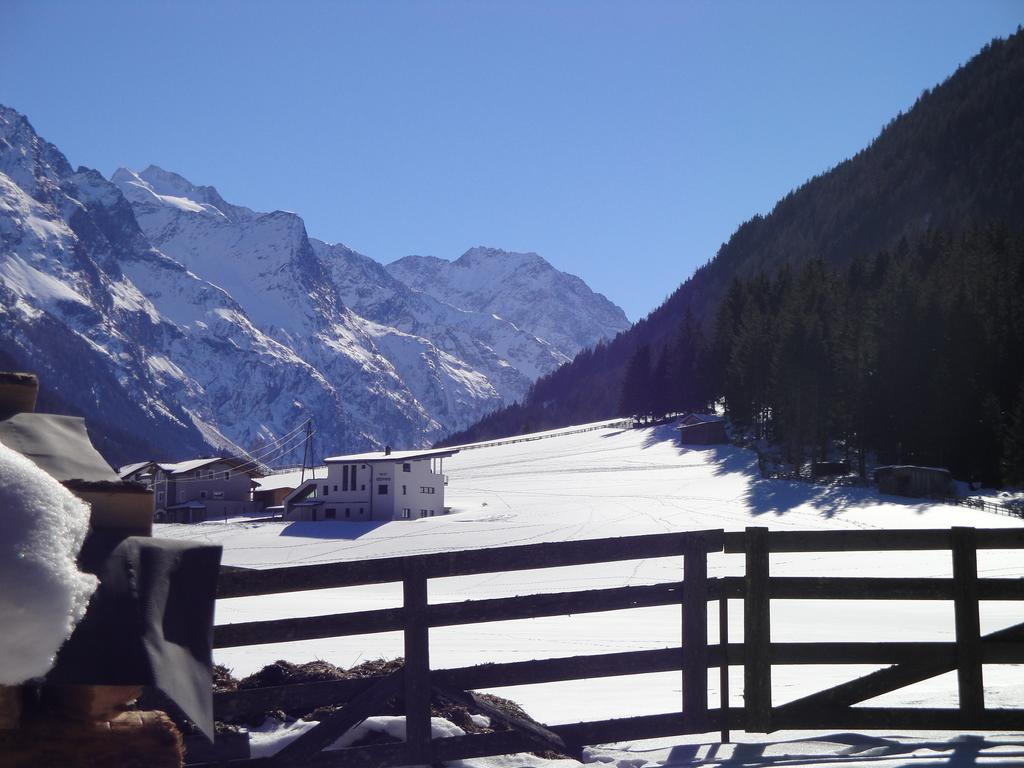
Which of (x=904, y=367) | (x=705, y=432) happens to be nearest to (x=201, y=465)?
(x=705, y=432)

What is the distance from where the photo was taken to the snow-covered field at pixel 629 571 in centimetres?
782

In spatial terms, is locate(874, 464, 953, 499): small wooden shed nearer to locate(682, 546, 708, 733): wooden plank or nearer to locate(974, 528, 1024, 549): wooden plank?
locate(974, 528, 1024, 549): wooden plank

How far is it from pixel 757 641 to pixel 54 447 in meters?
4.90

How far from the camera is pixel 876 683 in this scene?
6621 millimetres

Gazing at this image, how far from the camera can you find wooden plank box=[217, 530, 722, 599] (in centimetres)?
601

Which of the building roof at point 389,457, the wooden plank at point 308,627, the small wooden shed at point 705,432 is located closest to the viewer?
the wooden plank at point 308,627

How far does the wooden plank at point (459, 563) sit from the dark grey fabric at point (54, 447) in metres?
2.21

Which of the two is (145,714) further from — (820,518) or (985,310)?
(985,310)

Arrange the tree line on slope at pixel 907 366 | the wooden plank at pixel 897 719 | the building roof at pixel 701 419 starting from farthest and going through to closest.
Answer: the building roof at pixel 701 419, the tree line on slope at pixel 907 366, the wooden plank at pixel 897 719

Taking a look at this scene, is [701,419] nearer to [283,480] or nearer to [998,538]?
[283,480]

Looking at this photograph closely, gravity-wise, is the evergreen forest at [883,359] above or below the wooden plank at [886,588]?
above

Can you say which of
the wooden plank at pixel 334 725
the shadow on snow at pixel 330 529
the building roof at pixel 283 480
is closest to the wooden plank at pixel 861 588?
the wooden plank at pixel 334 725

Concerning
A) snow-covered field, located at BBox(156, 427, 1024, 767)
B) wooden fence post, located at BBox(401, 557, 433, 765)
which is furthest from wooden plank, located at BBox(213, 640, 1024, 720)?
snow-covered field, located at BBox(156, 427, 1024, 767)

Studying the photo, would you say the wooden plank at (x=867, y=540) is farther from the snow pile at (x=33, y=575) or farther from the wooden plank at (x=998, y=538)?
the snow pile at (x=33, y=575)
